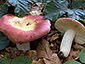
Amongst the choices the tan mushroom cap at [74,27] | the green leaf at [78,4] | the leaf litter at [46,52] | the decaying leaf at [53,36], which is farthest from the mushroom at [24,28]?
the green leaf at [78,4]

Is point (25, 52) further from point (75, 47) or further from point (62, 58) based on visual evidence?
point (75, 47)

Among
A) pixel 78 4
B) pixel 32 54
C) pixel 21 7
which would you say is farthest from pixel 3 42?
pixel 78 4

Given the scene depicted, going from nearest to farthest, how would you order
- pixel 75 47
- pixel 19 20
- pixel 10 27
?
pixel 10 27 < pixel 19 20 < pixel 75 47

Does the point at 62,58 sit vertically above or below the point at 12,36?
below

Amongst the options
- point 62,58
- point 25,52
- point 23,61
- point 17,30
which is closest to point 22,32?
point 17,30

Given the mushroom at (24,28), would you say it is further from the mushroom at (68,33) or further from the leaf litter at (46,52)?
the mushroom at (68,33)

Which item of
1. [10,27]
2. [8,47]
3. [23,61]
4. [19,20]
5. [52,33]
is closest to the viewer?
[23,61]
